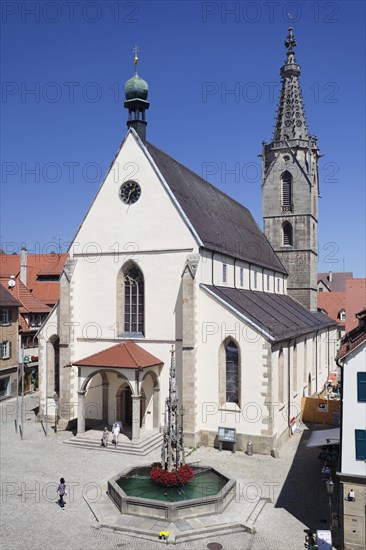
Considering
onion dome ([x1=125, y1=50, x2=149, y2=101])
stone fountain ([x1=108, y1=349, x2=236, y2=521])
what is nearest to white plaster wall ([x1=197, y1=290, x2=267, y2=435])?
stone fountain ([x1=108, y1=349, x2=236, y2=521])

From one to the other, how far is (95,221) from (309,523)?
19303mm

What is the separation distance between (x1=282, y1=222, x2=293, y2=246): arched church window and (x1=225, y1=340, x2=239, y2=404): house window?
943 inches

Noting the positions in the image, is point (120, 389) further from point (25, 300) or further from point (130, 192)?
point (25, 300)

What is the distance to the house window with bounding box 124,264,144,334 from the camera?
1145 inches

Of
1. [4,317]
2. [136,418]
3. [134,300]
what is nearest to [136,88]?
[134,300]

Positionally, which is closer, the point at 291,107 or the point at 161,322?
the point at 161,322

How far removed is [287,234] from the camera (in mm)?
48562

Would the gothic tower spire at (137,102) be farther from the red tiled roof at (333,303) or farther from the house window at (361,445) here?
the red tiled roof at (333,303)

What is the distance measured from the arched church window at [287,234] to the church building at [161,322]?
45.1ft

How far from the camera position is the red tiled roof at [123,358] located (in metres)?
26.2

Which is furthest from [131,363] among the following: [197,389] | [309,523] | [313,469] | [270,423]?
[309,523]

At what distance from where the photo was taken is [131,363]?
25938 mm

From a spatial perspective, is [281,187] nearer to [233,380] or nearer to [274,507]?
[233,380]

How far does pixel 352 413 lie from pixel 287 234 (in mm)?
34055
